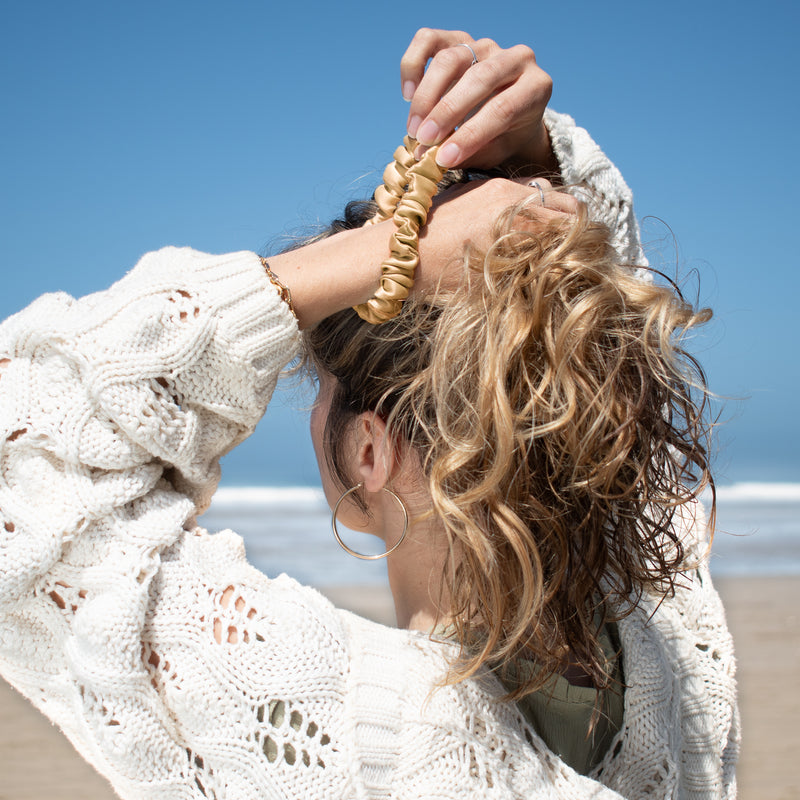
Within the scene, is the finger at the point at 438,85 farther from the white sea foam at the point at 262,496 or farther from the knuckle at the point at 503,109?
the white sea foam at the point at 262,496

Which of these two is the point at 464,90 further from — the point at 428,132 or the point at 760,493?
the point at 760,493

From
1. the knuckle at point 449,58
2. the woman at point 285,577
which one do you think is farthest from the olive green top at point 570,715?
the knuckle at point 449,58

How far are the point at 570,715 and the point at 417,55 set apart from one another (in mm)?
1344

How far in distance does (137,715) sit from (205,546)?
0.28 metres

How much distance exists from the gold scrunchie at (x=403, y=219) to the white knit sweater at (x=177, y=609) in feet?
0.58

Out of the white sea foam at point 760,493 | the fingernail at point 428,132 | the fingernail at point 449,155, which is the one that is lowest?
the fingernail at point 449,155

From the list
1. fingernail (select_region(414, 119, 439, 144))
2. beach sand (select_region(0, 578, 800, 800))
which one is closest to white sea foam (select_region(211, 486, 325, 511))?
beach sand (select_region(0, 578, 800, 800))

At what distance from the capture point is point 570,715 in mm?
1428

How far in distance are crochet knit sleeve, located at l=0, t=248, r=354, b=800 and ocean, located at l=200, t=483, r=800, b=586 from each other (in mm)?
5053

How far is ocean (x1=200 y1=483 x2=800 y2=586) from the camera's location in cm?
848

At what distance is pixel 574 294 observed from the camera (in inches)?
47.7

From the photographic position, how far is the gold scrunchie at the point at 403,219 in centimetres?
128

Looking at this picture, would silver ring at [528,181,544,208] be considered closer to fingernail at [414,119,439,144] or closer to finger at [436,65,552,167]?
finger at [436,65,552,167]

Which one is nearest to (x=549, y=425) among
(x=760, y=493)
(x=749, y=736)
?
(x=749, y=736)
